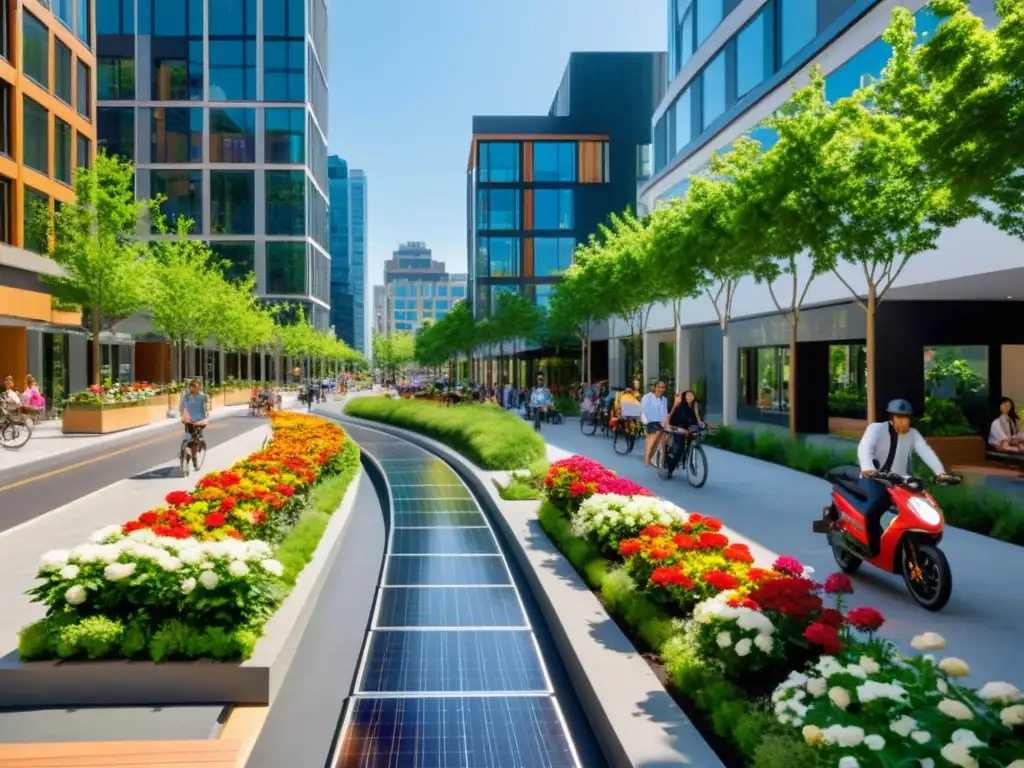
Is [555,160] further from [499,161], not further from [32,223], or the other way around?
[32,223]

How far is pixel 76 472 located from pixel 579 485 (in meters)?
13.9

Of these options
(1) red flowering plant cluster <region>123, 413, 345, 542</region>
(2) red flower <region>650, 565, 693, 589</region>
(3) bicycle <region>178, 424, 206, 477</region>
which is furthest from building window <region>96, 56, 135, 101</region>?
(2) red flower <region>650, 565, 693, 589</region>

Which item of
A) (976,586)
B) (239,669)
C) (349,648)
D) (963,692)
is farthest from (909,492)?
(239,669)

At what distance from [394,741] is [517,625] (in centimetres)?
259

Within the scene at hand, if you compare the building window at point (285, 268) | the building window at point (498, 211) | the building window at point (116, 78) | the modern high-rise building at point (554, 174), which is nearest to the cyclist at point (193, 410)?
the modern high-rise building at point (554, 174)

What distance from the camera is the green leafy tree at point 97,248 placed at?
117ft

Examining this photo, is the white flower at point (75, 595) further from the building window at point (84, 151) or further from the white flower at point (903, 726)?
the building window at point (84, 151)

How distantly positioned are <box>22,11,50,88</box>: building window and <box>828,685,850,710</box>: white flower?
4285cm

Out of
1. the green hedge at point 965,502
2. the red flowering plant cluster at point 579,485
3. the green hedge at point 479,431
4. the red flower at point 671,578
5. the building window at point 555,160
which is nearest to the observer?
the red flower at point 671,578

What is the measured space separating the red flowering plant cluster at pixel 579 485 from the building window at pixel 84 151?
40.7 m

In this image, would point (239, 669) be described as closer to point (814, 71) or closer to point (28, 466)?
point (814, 71)

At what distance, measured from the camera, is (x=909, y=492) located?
25.7ft

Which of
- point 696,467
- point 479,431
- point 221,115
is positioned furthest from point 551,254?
point 696,467

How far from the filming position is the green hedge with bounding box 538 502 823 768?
3882mm
